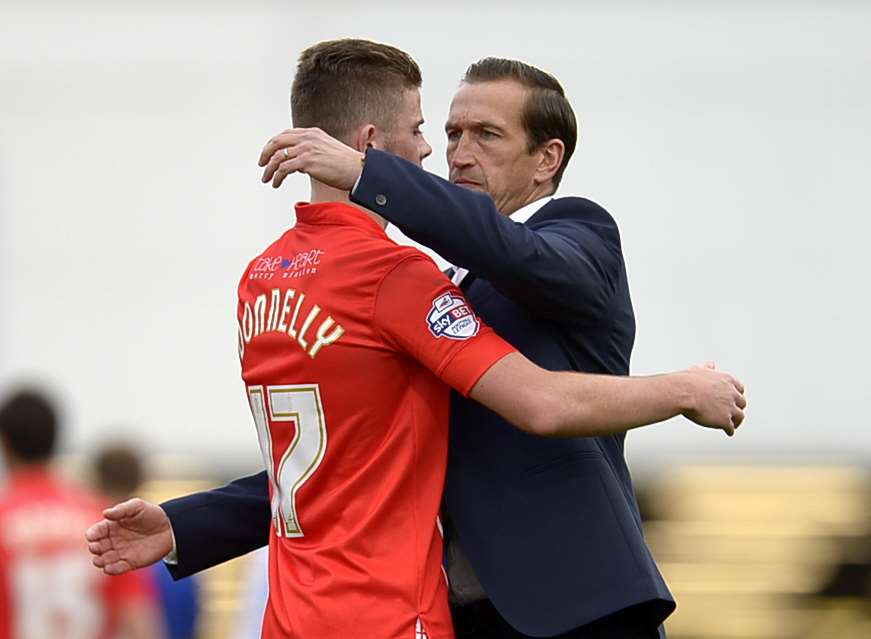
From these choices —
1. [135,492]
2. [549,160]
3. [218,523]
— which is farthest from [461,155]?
[135,492]

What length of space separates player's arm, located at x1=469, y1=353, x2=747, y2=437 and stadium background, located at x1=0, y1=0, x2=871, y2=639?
448cm

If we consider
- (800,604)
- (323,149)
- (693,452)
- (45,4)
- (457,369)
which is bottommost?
(800,604)

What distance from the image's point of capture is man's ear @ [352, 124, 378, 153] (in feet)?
10.1

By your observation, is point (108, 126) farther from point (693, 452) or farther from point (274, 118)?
point (693, 452)

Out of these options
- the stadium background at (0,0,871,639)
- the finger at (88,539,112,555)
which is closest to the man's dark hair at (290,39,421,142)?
the finger at (88,539,112,555)

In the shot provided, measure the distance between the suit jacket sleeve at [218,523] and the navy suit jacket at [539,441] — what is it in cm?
47

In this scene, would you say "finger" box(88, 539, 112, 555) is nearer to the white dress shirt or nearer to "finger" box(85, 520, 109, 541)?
"finger" box(85, 520, 109, 541)

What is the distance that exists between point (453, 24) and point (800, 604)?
287cm

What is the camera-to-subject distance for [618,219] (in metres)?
7.75

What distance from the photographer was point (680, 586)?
7.57 meters

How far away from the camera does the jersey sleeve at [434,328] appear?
9.36 feet

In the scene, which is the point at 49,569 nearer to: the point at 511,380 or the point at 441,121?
the point at 511,380

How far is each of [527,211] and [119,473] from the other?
11.2 feet

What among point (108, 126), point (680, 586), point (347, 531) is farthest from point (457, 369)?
point (108, 126)
